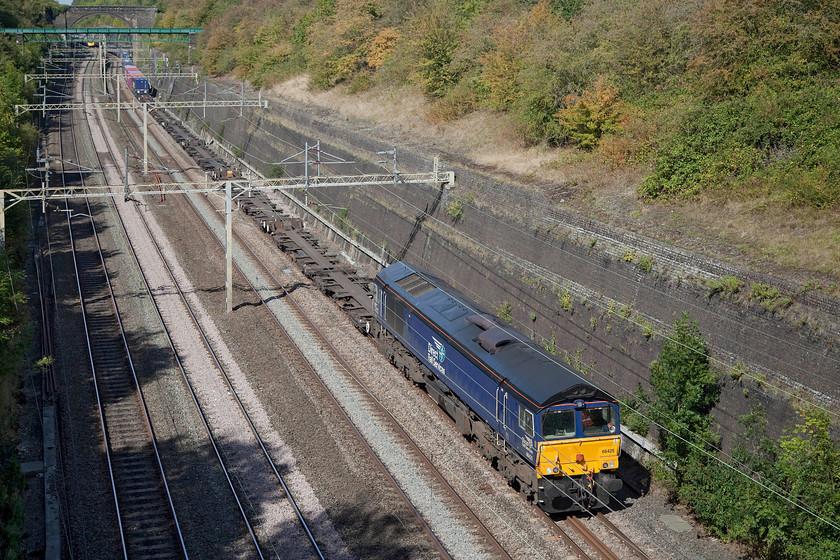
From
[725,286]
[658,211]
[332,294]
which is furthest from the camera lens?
[332,294]

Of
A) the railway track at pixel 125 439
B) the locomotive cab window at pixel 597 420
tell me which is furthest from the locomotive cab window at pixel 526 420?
the railway track at pixel 125 439

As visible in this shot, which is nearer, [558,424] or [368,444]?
[558,424]

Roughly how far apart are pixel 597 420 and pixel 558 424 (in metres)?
0.90

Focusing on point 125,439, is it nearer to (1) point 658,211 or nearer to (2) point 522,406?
(2) point 522,406

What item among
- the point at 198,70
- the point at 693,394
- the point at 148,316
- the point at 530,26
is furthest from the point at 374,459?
the point at 198,70

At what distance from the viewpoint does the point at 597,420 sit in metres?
15.6

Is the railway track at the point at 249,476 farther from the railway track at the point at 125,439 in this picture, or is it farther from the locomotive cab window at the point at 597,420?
the locomotive cab window at the point at 597,420

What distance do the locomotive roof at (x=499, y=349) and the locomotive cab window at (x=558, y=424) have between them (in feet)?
0.85

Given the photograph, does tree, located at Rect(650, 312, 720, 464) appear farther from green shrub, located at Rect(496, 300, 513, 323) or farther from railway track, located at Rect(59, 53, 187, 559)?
railway track, located at Rect(59, 53, 187, 559)

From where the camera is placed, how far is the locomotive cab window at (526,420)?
15.4 metres

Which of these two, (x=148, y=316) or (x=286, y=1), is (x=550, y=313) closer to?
(x=148, y=316)

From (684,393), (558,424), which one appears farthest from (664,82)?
(558,424)

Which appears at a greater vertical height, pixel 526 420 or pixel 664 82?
pixel 664 82

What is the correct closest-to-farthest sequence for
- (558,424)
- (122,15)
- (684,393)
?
1. (558,424)
2. (684,393)
3. (122,15)
